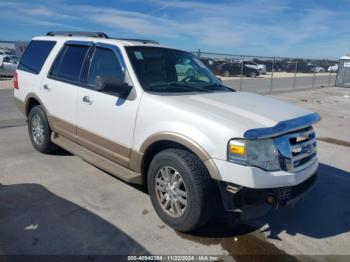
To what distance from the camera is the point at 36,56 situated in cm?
547

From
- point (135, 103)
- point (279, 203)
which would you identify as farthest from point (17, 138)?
point (279, 203)

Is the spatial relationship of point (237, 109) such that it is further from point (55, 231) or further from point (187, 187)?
point (55, 231)

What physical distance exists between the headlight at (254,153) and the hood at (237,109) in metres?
0.14

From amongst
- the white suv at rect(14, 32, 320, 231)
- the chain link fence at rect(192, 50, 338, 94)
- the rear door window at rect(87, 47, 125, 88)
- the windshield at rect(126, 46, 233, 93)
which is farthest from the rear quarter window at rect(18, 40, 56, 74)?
the chain link fence at rect(192, 50, 338, 94)

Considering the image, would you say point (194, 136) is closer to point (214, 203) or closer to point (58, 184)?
point (214, 203)

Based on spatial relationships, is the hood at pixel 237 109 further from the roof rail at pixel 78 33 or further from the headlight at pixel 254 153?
the roof rail at pixel 78 33

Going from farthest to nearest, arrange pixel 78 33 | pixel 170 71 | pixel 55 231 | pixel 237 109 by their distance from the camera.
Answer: pixel 78 33
pixel 170 71
pixel 237 109
pixel 55 231

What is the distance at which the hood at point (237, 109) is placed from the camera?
308 cm

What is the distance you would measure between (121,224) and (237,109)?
171cm

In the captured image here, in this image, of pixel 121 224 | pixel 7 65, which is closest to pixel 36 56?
pixel 121 224

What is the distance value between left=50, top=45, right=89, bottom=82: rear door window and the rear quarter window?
415 millimetres

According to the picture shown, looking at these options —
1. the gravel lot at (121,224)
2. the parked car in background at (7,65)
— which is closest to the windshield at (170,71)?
the gravel lot at (121,224)

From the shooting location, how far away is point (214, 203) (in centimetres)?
316

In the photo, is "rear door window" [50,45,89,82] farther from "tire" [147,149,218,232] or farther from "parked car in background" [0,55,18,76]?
"parked car in background" [0,55,18,76]
